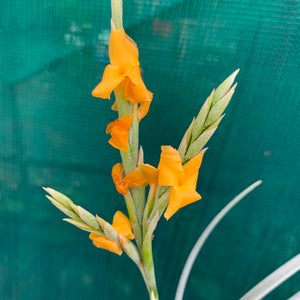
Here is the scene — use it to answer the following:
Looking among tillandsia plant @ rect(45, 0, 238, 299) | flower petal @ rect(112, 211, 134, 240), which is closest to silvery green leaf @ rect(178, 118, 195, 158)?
tillandsia plant @ rect(45, 0, 238, 299)

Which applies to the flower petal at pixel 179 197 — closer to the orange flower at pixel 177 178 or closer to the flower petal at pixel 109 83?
the orange flower at pixel 177 178

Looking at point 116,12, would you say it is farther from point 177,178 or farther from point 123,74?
point 177,178

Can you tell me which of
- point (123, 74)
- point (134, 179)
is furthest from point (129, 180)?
point (123, 74)

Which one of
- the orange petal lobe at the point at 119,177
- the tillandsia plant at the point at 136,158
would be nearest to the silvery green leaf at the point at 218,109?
the tillandsia plant at the point at 136,158

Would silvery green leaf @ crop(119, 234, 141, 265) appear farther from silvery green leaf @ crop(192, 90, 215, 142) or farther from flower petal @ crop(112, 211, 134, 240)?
silvery green leaf @ crop(192, 90, 215, 142)

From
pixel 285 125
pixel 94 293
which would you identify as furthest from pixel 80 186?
pixel 285 125

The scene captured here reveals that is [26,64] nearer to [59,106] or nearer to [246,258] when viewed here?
[59,106]
